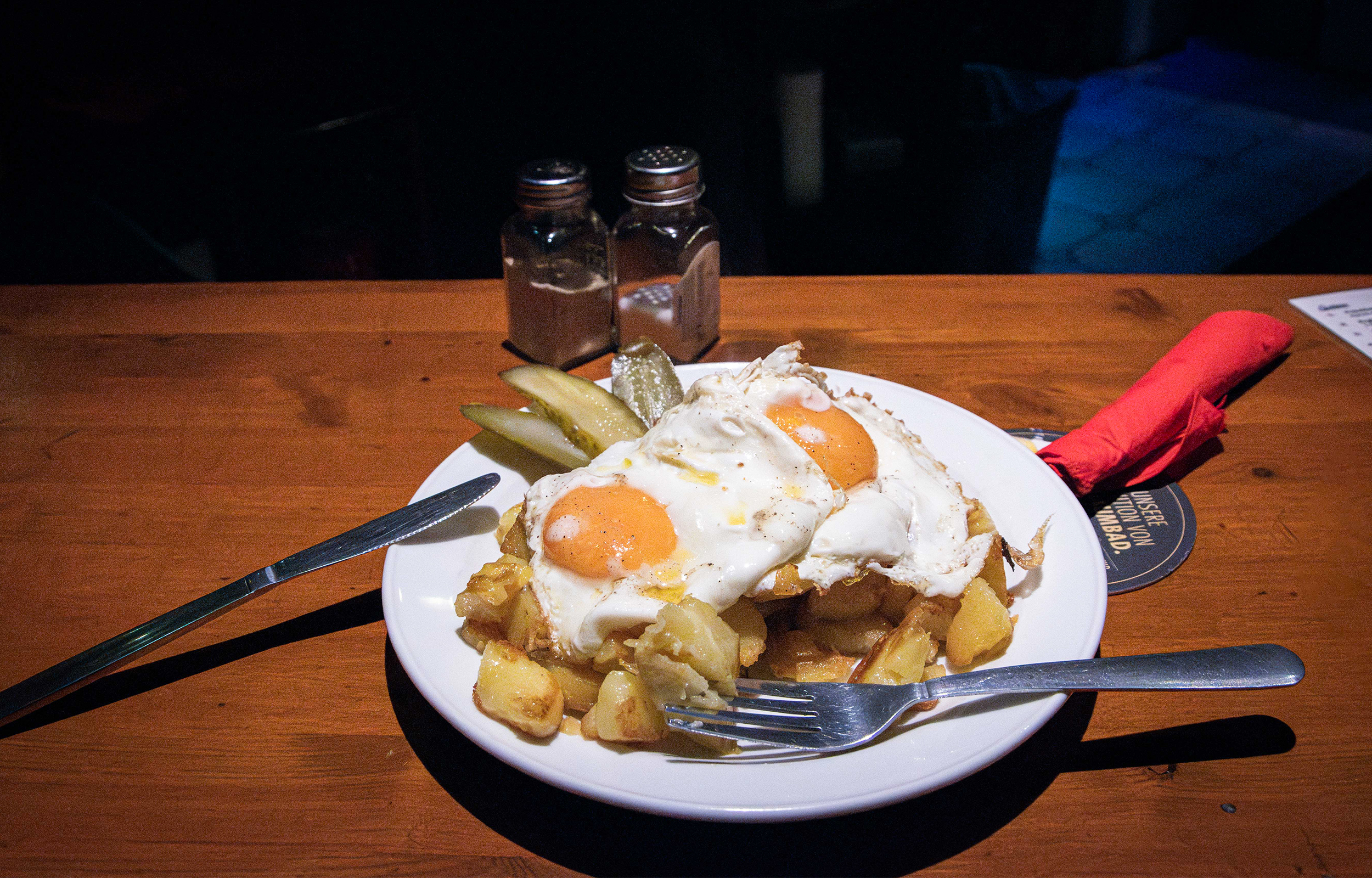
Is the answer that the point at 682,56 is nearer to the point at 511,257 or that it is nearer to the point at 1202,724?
the point at 511,257

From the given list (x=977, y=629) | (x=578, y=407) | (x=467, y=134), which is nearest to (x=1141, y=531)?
(x=977, y=629)

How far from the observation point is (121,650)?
1288 millimetres

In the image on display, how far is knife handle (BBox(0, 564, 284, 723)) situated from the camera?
4.10 ft

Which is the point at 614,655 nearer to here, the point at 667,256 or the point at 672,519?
the point at 672,519

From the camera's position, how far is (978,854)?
113 cm

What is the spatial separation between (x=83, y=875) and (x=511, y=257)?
1563mm

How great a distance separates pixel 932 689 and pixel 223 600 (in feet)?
3.44

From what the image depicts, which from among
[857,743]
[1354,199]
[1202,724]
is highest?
[857,743]

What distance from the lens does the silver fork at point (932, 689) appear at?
3.60 feet

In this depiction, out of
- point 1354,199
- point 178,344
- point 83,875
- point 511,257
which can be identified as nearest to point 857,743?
point 83,875

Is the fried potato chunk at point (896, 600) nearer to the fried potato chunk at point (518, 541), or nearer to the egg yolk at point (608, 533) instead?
the egg yolk at point (608, 533)

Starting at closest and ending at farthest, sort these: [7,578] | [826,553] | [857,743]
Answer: [857,743]
[826,553]
[7,578]

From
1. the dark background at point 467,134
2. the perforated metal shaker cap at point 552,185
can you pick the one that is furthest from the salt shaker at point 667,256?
the dark background at point 467,134

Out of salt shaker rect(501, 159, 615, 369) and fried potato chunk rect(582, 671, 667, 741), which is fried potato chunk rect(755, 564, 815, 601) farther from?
salt shaker rect(501, 159, 615, 369)
